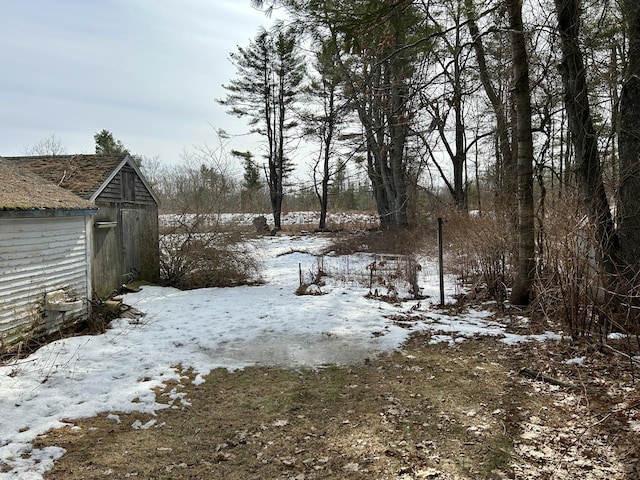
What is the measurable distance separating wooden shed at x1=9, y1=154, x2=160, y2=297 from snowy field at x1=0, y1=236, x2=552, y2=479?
90 centimetres

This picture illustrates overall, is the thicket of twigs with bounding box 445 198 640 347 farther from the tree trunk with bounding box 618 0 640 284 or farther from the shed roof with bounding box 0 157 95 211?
the shed roof with bounding box 0 157 95 211

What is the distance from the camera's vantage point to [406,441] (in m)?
3.47

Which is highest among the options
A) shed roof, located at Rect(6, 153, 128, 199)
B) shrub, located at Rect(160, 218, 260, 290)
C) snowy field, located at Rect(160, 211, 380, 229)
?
shed roof, located at Rect(6, 153, 128, 199)

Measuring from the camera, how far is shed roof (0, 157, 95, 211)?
594 centimetres

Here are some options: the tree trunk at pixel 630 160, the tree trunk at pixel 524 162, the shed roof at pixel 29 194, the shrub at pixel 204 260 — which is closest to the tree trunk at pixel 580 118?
the tree trunk at pixel 630 160

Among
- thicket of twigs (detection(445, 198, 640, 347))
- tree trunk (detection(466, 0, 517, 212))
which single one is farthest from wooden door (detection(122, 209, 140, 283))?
tree trunk (detection(466, 0, 517, 212))

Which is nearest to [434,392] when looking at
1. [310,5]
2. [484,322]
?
[484,322]

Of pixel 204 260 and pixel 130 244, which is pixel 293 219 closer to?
pixel 204 260

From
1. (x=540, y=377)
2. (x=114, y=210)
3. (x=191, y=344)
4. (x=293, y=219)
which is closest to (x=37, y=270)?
(x=191, y=344)

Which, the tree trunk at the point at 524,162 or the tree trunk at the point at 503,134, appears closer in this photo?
the tree trunk at the point at 524,162

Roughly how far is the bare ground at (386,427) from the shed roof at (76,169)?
20.1ft

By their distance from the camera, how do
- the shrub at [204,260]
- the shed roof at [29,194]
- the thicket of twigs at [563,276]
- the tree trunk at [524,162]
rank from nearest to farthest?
the thicket of twigs at [563,276], the shed roof at [29,194], the tree trunk at [524,162], the shrub at [204,260]

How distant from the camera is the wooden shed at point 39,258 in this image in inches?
224

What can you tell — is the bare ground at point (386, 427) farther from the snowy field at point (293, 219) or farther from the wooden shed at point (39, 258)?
the snowy field at point (293, 219)
